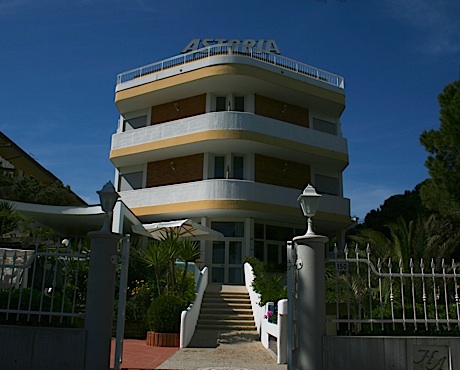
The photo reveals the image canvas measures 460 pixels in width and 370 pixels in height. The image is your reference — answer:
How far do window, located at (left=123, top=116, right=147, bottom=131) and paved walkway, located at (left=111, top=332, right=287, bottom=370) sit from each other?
15405mm

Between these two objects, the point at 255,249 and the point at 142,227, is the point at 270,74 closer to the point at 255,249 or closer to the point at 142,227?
the point at 255,249

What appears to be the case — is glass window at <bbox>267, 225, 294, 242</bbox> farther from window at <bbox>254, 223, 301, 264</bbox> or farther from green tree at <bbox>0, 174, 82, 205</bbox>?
green tree at <bbox>0, 174, 82, 205</bbox>

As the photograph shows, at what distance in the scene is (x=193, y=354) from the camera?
1166 centimetres

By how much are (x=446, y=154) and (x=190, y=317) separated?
29.7ft

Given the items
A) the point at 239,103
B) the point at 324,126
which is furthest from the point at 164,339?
the point at 324,126

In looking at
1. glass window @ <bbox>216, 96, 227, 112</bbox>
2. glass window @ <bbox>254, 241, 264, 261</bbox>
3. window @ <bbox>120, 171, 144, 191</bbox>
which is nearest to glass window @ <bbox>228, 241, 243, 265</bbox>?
glass window @ <bbox>254, 241, 264, 261</bbox>

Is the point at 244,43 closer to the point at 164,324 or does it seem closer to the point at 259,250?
the point at 259,250

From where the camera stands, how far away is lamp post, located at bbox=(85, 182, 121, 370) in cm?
788

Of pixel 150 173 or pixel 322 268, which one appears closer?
pixel 322 268

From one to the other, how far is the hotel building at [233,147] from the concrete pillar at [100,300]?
14.4 m

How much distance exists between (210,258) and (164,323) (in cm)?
1017

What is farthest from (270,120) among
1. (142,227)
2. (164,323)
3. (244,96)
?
(164,323)

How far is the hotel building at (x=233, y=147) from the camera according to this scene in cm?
2336

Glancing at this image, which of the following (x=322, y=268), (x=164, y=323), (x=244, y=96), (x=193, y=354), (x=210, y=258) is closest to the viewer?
(x=322, y=268)
